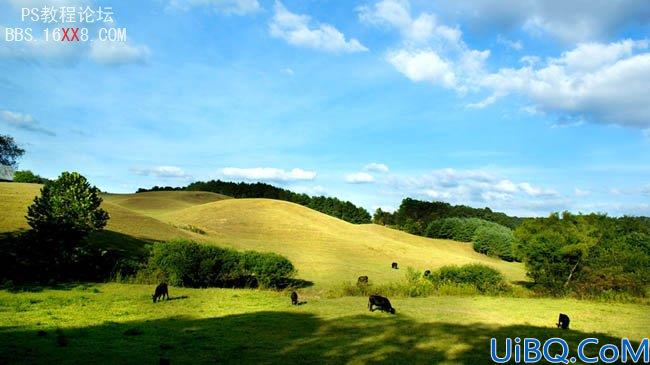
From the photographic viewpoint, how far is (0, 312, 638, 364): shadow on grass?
11859 mm

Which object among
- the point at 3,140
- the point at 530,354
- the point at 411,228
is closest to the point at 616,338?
the point at 530,354

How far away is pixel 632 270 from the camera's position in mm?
34875

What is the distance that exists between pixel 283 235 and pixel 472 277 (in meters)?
45.4

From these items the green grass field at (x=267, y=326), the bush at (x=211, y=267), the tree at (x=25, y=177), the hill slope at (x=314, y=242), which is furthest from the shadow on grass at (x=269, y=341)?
the tree at (x=25, y=177)

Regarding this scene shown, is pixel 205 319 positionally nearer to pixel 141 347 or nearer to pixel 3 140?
pixel 141 347

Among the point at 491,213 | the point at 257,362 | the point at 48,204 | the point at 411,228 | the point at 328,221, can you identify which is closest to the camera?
the point at 257,362

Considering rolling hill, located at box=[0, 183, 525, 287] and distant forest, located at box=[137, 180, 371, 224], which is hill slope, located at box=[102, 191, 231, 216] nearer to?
rolling hill, located at box=[0, 183, 525, 287]

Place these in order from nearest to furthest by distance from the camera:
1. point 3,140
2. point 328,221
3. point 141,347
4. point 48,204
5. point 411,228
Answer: point 141,347 → point 48,204 → point 3,140 → point 328,221 → point 411,228

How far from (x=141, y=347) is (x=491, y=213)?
18611 centimetres

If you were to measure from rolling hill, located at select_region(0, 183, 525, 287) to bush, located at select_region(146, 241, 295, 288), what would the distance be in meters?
7.59

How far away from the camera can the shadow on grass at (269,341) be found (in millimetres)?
11859

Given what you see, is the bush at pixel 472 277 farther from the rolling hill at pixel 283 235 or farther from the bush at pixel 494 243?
the bush at pixel 494 243

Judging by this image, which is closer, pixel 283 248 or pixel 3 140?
pixel 283 248

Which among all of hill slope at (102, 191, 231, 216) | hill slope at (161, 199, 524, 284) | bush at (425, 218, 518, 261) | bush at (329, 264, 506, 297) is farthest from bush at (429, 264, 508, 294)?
hill slope at (102, 191, 231, 216)
